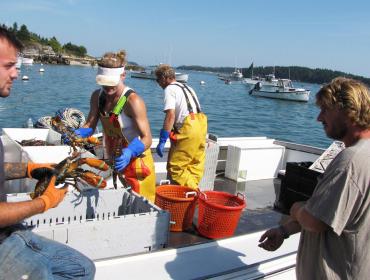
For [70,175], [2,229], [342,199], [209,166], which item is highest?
[342,199]

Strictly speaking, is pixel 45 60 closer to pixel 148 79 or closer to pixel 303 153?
pixel 148 79

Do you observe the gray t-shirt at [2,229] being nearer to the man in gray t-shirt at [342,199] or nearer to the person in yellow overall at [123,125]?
the person in yellow overall at [123,125]

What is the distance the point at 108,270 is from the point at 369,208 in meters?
1.41

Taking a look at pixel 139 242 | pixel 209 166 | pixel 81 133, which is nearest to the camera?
pixel 139 242

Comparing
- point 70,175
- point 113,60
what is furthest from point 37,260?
point 113,60

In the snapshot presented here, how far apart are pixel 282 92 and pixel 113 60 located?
48.0 meters

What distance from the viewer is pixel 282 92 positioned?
Answer: 4931cm

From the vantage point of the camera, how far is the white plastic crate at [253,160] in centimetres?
651

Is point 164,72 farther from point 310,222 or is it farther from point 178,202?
point 310,222

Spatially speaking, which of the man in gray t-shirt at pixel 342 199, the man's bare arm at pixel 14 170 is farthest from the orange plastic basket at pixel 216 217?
the man's bare arm at pixel 14 170

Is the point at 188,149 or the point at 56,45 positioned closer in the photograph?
the point at 188,149

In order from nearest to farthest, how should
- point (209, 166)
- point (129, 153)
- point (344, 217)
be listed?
point (344, 217) → point (129, 153) → point (209, 166)

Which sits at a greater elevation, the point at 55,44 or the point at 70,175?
the point at 55,44

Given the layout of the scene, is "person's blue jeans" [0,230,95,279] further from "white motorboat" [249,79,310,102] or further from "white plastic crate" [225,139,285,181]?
"white motorboat" [249,79,310,102]
